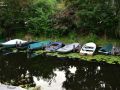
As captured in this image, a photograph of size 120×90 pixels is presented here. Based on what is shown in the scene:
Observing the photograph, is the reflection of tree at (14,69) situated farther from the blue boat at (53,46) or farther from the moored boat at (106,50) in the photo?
the moored boat at (106,50)

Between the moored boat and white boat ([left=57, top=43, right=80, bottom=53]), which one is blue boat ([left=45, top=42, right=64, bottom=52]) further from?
the moored boat

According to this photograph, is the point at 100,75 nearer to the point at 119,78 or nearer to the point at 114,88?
the point at 119,78

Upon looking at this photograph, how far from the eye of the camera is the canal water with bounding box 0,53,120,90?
20.7 meters

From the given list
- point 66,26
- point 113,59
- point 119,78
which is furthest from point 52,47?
point 119,78

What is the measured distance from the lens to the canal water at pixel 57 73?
20656 mm

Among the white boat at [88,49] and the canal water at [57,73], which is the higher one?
the white boat at [88,49]

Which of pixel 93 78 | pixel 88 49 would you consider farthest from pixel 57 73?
pixel 88 49

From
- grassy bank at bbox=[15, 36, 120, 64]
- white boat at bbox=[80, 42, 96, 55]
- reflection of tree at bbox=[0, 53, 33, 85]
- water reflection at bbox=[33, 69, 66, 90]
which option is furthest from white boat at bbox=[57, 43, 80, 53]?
water reflection at bbox=[33, 69, 66, 90]

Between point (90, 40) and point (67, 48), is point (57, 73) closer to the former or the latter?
point (67, 48)

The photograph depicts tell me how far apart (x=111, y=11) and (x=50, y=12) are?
9610 millimetres

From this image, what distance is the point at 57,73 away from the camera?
2369 cm

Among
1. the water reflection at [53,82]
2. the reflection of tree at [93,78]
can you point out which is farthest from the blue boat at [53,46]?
the water reflection at [53,82]

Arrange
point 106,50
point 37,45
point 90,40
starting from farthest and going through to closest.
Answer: point 90,40, point 37,45, point 106,50

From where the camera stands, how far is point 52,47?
3031cm
